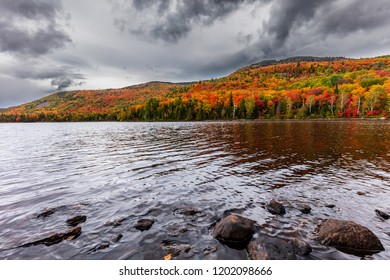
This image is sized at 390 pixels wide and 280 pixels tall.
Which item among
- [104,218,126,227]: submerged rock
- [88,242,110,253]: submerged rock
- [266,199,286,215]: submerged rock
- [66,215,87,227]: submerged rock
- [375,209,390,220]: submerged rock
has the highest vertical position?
[66,215,87,227]: submerged rock

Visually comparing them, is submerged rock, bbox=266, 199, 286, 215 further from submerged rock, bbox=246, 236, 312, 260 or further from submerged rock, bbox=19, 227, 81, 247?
submerged rock, bbox=19, 227, 81, 247

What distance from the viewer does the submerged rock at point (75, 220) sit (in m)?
10.4

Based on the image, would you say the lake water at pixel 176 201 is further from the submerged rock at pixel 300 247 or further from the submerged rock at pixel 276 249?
the submerged rock at pixel 276 249

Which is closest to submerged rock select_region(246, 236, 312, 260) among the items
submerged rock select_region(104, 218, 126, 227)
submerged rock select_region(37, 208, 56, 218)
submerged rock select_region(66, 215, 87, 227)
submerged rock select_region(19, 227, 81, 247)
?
submerged rock select_region(104, 218, 126, 227)

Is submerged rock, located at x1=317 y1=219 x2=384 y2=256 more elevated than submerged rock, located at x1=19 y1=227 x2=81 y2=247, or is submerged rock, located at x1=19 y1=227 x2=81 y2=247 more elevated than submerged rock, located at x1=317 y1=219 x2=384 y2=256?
submerged rock, located at x1=19 y1=227 x2=81 y2=247

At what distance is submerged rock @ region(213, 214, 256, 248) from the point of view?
8789 mm

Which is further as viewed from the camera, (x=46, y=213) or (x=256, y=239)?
(x=46, y=213)

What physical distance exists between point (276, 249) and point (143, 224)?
6.03 m

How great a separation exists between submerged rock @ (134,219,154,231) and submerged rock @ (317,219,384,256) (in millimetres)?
7612

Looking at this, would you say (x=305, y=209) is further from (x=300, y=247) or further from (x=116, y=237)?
(x=116, y=237)

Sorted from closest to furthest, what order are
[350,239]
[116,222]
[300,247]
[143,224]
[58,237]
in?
[300,247] → [350,239] → [58,237] → [143,224] → [116,222]

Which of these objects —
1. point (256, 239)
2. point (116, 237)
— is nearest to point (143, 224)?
point (116, 237)

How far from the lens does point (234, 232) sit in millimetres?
8953
